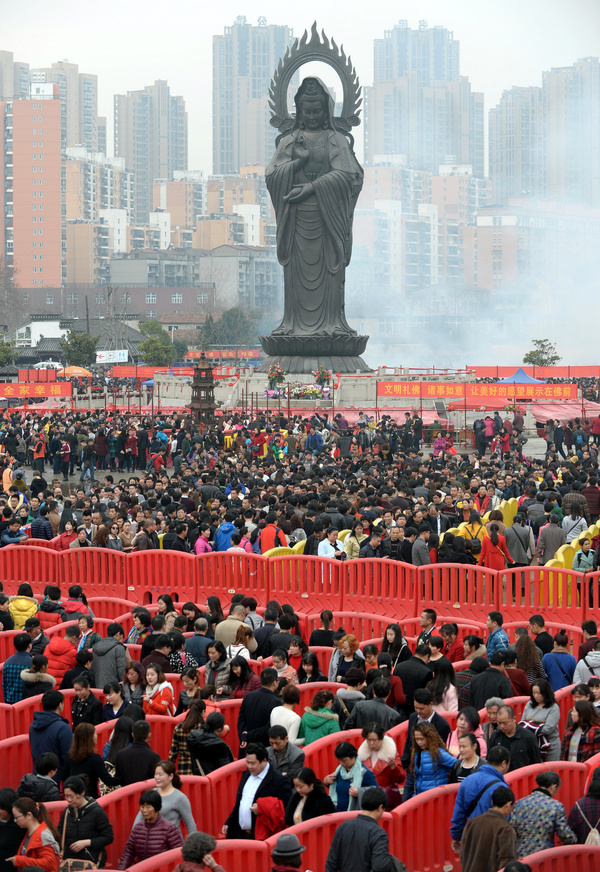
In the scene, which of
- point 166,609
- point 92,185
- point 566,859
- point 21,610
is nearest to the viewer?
point 566,859

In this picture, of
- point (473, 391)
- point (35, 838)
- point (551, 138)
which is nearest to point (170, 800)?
point (35, 838)

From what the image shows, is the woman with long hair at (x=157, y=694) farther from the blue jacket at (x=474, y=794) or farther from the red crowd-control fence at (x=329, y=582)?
A: the red crowd-control fence at (x=329, y=582)

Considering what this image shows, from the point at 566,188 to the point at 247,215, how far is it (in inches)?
1335

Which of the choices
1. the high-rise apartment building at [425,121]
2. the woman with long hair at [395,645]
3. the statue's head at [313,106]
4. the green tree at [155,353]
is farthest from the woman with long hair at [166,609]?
the high-rise apartment building at [425,121]

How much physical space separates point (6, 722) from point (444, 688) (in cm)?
278

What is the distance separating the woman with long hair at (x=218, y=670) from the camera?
24.4 feet

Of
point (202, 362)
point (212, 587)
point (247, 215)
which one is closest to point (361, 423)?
point (202, 362)

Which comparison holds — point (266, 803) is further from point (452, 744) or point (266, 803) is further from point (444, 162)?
point (444, 162)

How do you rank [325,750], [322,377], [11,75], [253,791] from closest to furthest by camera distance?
[253,791], [325,750], [322,377], [11,75]

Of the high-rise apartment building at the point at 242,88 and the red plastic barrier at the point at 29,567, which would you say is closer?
the red plastic barrier at the point at 29,567

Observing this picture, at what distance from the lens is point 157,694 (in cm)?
718

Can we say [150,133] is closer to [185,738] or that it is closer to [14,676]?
[14,676]

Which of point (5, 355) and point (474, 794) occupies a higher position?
point (5, 355)

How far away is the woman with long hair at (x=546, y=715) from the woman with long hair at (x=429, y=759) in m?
0.75
